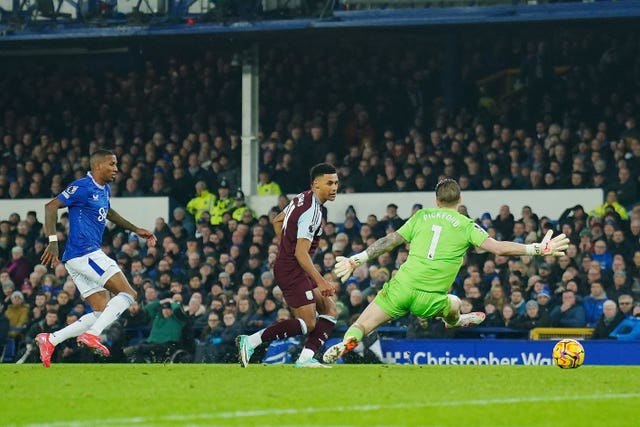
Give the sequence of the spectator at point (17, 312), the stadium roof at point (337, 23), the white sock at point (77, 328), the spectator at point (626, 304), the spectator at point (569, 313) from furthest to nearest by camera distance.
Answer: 1. the stadium roof at point (337, 23)
2. the spectator at point (17, 312)
3. the spectator at point (569, 313)
4. the spectator at point (626, 304)
5. the white sock at point (77, 328)

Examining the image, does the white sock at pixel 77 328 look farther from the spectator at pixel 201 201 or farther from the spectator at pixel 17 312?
the spectator at pixel 201 201

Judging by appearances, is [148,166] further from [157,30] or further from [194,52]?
[194,52]

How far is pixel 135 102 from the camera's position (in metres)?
27.8

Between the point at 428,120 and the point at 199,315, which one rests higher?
the point at 428,120

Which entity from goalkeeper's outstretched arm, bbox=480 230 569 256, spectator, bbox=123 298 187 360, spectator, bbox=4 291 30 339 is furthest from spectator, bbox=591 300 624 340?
spectator, bbox=4 291 30 339

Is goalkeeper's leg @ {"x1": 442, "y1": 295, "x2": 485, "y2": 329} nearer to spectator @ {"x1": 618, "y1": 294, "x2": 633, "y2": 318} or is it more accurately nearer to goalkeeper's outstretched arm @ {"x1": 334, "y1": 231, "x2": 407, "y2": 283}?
goalkeeper's outstretched arm @ {"x1": 334, "y1": 231, "x2": 407, "y2": 283}

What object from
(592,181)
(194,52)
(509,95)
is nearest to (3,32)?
(194,52)

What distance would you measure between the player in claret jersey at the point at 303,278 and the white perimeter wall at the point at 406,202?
9.58 meters

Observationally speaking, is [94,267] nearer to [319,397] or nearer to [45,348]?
[45,348]

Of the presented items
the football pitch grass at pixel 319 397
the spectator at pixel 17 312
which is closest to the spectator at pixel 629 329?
the football pitch grass at pixel 319 397

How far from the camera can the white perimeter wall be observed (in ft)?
70.4

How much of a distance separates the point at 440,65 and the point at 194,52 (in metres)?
5.87

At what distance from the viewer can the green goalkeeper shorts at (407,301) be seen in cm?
1166

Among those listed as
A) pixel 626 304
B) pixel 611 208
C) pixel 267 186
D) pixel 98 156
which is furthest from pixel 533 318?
pixel 98 156
